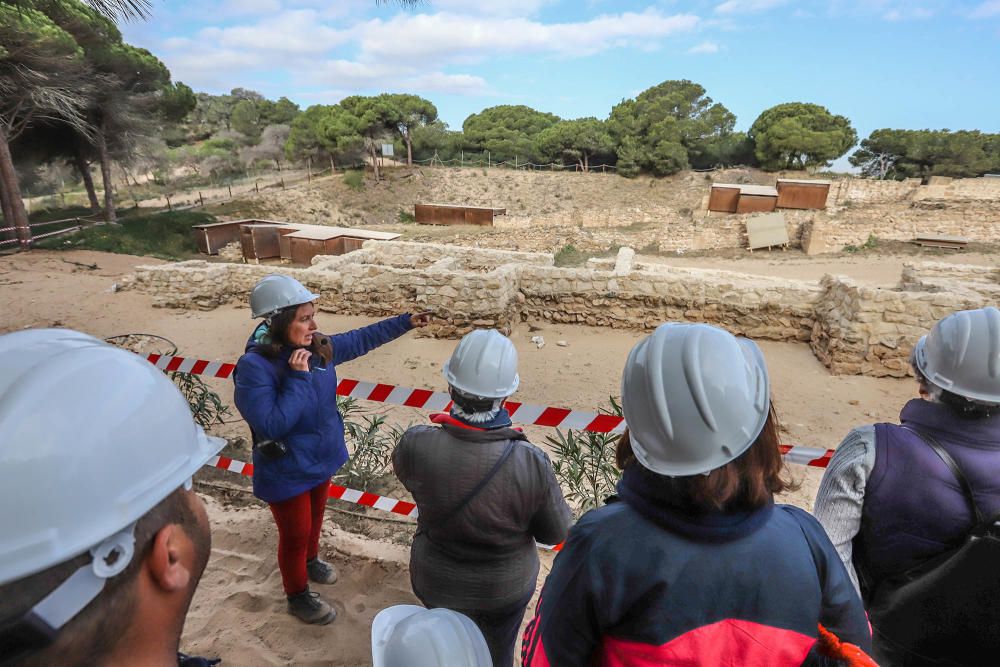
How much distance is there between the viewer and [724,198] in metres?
23.8

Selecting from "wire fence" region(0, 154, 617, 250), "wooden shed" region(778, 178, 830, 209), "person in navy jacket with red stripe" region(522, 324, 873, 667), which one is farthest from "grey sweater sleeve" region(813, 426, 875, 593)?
"wooden shed" region(778, 178, 830, 209)

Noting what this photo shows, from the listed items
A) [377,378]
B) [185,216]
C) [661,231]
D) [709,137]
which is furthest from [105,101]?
[709,137]

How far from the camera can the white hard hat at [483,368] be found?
2.04 m

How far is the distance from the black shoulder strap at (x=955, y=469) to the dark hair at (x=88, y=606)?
2.20 meters

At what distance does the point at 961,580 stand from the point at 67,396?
2366 mm

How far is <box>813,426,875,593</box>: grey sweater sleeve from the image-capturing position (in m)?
1.65

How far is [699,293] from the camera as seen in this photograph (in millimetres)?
7898

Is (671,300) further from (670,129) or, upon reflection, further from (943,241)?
(670,129)

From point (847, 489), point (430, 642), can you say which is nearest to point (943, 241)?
point (847, 489)

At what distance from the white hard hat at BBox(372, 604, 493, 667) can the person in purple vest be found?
1434 mm

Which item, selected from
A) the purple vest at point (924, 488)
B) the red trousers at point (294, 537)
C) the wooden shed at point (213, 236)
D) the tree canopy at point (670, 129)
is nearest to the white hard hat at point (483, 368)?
the red trousers at point (294, 537)

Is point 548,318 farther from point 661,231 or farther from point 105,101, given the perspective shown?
point 105,101

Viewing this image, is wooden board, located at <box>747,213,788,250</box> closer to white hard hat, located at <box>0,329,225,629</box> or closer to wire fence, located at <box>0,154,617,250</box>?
wire fence, located at <box>0,154,617,250</box>

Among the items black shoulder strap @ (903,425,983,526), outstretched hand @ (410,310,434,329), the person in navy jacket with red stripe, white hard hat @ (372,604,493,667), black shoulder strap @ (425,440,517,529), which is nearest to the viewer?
white hard hat @ (372,604,493,667)
